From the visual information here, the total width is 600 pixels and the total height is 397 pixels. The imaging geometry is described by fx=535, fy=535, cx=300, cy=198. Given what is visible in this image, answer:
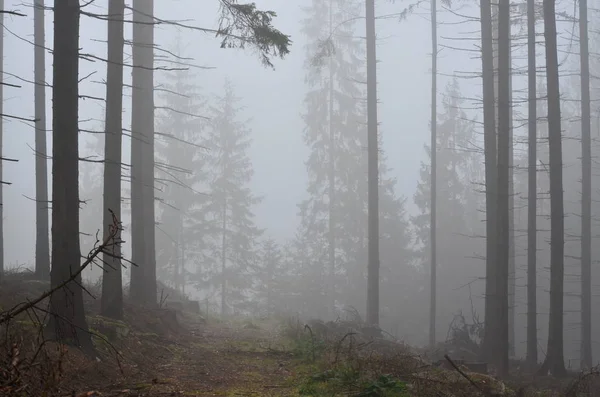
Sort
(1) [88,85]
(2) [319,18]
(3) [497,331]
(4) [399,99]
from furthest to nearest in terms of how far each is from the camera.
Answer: (4) [399,99], (1) [88,85], (2) [319,18], (3) [497,331]

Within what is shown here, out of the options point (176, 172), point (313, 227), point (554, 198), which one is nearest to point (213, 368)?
point (554, 198)

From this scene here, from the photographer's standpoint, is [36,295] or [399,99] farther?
[399,99]

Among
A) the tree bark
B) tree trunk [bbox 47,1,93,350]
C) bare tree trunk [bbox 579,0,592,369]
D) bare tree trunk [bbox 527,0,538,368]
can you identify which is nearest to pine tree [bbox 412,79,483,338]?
the tree bark

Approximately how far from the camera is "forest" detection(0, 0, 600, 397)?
23.5 feet

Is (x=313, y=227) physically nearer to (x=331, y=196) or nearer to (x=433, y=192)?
(x=331, y=196)

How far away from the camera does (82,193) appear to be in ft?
A: 152

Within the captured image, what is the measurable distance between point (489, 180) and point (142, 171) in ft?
31.7

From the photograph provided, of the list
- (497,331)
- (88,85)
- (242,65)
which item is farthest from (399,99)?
(497,331)

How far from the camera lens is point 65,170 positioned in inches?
282

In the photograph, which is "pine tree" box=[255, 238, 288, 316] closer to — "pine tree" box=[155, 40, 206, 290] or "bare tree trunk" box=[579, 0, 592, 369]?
"pine tree" box=[155, 40, 206, 290]

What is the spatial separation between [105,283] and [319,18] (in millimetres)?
25439

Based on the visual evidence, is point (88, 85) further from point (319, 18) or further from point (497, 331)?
point (497, 331)

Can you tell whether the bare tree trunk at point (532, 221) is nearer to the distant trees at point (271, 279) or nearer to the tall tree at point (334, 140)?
the tall tree at point (334, 140)

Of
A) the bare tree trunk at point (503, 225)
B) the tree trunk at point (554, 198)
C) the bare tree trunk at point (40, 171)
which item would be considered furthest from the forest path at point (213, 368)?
the tree trunk at point (554, 198)
